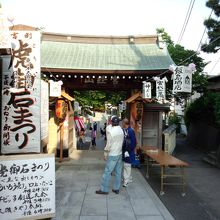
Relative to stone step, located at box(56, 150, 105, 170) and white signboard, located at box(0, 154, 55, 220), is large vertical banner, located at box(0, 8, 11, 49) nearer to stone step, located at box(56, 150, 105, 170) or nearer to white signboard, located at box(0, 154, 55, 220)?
white signboard, located at box(0, 154, 55, 220)

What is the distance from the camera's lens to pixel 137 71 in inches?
513

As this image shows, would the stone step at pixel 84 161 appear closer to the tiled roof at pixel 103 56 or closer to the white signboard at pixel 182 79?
the tiled roof at pixel 103 56

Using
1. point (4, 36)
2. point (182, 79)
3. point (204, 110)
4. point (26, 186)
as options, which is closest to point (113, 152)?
point (182, 79)

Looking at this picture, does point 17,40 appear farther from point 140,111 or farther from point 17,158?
point 140,111

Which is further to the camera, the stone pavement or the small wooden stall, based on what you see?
the small wooden stall

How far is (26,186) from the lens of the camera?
515 centimetres

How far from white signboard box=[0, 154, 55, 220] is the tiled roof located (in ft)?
27.5

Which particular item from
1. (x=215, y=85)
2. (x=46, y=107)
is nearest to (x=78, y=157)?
(x=46, y=107)

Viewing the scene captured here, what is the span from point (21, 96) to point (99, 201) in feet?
12.0

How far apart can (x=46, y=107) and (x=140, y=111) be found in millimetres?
7083

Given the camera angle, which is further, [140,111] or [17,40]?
[140,111]

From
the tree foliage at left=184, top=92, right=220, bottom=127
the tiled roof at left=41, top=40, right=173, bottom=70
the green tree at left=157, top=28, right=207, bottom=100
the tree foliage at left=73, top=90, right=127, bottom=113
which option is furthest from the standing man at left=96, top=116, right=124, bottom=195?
the tree foliage at left=73, top=90, right=127, bottom=113

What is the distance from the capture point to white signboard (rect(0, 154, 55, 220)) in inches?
197

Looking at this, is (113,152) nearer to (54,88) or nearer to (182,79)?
(182,79)
